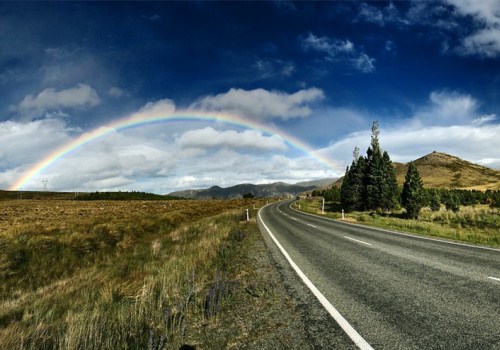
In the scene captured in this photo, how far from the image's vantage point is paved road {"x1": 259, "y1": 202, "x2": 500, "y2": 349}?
3775mm

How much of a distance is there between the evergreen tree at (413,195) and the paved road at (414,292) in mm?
33333

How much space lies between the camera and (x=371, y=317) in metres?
4.50

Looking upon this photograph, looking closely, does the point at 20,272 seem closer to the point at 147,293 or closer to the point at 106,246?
the point at 106,246

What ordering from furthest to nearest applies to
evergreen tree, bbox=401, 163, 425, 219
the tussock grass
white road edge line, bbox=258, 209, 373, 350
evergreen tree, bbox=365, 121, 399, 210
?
evergreen tree, bbox=365, 121, 399, 210 < evergreen tree, bbox=401, 163, 425, 219 < the tussock grass < white road edge line, bbox=258, 209, 373, 350

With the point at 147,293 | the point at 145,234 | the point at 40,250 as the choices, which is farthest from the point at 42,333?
the point at 145,234

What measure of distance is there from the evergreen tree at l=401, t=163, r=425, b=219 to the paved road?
3333cm

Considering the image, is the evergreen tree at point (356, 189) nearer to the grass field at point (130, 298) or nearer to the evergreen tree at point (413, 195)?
the evergreen tree at point (413, 195)

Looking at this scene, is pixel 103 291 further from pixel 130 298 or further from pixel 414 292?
pixel 414 292

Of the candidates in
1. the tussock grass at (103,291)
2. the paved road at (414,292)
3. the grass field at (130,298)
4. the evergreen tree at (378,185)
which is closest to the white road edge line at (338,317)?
the paved road at (414,292)

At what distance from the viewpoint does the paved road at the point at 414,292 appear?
3775mm

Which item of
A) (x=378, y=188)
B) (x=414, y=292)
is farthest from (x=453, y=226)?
(x=414, y=292)

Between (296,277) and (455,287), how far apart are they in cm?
324

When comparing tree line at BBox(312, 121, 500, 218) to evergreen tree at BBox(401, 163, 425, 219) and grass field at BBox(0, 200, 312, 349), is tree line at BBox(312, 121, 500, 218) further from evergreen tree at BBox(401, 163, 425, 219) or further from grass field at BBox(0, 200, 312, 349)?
grass field at BBox(0, 200, 312, 349)

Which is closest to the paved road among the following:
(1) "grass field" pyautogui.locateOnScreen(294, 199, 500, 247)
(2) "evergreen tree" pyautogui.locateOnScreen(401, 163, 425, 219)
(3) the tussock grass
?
(3) the tussock grass
